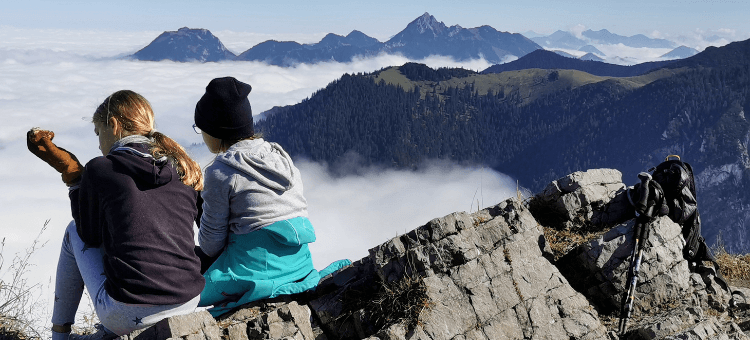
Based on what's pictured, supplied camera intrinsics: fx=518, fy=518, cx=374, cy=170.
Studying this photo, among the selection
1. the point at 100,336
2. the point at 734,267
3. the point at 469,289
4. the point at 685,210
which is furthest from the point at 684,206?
the point at 100,336

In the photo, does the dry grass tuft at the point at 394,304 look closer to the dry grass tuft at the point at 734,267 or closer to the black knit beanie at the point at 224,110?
the black knit beanie at the point at 224,110

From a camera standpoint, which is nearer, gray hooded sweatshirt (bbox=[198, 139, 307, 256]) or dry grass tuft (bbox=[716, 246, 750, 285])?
gray hooded sweatshirt (bbox=[198, 139, 307, 256])

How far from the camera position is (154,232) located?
4508 millimetres

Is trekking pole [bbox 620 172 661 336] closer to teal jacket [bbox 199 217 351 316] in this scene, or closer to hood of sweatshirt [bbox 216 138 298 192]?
teal jacket [bbox 199 217 351 316]

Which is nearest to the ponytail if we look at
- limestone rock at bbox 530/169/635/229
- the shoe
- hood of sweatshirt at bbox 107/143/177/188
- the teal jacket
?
hood of sweatshirt at bbox 107/143/177/188

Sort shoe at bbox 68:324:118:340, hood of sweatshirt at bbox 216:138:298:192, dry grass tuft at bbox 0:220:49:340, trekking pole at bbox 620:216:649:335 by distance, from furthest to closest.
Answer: trekking pole at bbox 620:216:649:335 → dry grass tuft at bbox 0:220:49:340 → hood of sweatshirt at bbox 216:138:298:192 → shoe at bbox 68:324:118:340

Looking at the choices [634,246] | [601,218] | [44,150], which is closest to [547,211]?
[601,218]

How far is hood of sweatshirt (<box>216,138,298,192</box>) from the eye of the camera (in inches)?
211

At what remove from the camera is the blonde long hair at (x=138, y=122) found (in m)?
4.86

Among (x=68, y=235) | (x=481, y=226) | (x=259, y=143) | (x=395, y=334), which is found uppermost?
(x=259, y=143)

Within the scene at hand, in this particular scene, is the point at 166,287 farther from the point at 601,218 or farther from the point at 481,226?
the point at 601,218

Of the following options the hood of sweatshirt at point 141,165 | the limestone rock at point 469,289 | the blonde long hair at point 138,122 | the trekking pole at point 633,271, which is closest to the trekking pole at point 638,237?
the trekking pole at point 633,271

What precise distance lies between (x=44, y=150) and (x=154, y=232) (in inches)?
54.1

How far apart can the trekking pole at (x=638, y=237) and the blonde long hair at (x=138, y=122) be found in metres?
5.75
